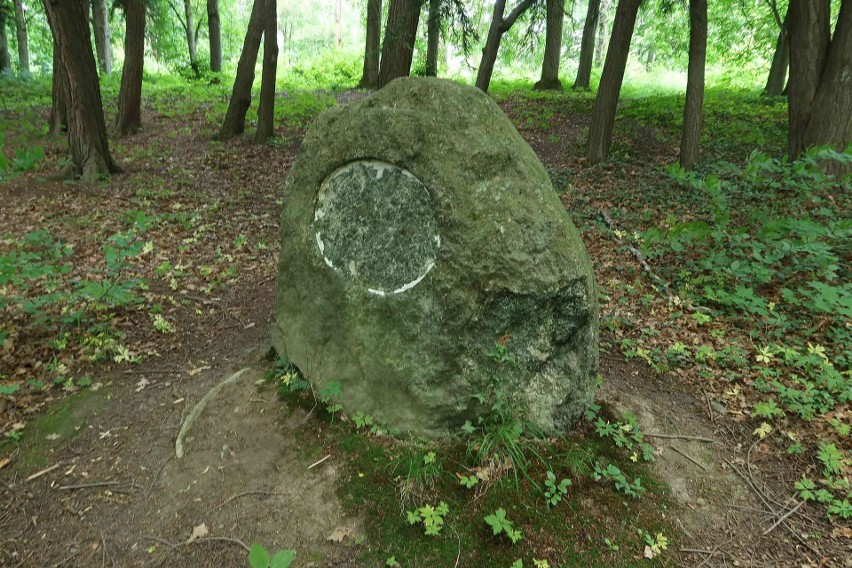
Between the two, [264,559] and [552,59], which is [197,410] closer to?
[264,559]

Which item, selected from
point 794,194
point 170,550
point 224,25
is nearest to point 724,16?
point 794,194

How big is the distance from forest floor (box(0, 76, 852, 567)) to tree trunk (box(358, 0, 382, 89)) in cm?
1258

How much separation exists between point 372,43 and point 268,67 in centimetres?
752

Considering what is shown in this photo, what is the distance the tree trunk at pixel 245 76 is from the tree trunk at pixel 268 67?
0.22 meters

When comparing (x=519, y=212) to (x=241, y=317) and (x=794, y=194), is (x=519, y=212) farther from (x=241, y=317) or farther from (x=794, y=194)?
(x=794, y=194)

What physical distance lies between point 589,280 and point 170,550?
2.98 metres

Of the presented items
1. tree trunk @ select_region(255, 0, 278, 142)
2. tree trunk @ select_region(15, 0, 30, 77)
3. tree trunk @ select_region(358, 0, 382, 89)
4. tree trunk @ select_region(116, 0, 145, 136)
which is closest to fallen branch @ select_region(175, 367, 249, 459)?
tree trunk @ select_region(255, 0, 278, 142)

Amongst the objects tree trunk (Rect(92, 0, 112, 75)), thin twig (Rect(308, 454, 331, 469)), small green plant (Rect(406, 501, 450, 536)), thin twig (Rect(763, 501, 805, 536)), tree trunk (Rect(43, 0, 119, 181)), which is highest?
tree trunk (Rect(92, 0, 112, 75))

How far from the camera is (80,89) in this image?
8.30 meters

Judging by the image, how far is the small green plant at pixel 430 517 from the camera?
2814 millimetres

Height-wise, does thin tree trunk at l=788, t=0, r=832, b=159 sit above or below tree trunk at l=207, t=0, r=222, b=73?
below

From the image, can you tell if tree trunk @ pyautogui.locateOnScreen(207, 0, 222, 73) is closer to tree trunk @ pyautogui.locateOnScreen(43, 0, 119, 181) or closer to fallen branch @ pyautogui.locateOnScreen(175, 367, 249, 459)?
tree trunk @ pyautogui.locateOnScreen(43, 0, 119, 181)

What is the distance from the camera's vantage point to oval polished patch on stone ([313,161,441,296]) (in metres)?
3.24

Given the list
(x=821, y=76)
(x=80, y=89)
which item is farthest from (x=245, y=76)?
(x=821, y=76)
